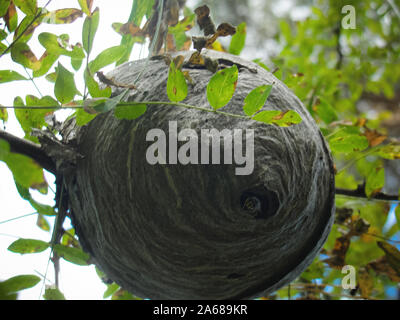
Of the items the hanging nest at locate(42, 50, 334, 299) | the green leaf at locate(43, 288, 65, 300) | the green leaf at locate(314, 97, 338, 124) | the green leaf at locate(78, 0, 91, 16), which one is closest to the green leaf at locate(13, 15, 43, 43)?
the green leaf at locate(78, 0, 91, 16)

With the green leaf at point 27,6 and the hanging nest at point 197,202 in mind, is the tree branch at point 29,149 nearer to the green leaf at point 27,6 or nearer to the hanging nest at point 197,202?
the hanging nest at point 197,202

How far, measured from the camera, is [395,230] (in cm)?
134

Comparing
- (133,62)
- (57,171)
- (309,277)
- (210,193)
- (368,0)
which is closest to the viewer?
(210,193)

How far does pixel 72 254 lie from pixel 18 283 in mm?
133

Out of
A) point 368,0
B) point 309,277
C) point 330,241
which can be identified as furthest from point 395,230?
point 368,0

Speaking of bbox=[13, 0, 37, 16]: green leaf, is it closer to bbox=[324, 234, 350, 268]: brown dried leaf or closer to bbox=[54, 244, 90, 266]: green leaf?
bbox=[54, 244, 90, 266]: green leaf

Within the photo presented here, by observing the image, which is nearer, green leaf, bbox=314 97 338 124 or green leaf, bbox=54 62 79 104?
green leaf, bbox=54 62 79 104

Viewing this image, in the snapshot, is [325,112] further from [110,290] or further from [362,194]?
[110,290]

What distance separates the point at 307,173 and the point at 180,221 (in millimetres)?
294

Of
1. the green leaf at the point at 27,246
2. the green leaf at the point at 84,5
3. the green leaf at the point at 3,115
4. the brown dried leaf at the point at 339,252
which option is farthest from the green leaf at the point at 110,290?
the green leaf at the point at 84,5

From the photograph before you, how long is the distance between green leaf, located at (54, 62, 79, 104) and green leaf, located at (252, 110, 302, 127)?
38cm

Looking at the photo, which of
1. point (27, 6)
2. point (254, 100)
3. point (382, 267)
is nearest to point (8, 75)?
point (27, 6)

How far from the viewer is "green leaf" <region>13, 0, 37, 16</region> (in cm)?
78
